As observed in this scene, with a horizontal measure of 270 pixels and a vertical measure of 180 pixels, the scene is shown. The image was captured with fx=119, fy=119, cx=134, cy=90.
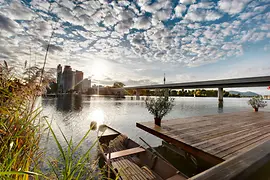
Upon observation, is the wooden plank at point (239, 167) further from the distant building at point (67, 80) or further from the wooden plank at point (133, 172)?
the wooden plank at point (133, 172)

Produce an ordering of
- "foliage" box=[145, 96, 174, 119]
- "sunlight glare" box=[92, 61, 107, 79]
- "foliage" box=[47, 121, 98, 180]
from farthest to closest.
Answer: "foliage" box=[145, 96, 174, 119] < "sunlight glare" box=[92, 61, 107, 79] < "foliage" box=[47, 121, 98, 180]

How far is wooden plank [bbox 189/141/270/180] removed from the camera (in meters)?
0.58

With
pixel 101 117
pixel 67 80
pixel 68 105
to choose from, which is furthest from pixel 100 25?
pixel 68 105

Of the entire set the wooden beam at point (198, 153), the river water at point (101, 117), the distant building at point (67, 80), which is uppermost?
the distant building at point (67, 80)

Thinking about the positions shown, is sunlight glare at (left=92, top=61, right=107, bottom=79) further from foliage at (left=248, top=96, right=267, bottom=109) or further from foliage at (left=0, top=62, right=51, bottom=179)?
foliage at (left=248, top=96, right=267, bottom=109)

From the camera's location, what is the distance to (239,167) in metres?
0.63

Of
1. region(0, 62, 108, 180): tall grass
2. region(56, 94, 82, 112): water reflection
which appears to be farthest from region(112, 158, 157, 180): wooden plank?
region(56, 94, 82, 112): water reflection

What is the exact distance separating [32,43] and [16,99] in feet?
3.28

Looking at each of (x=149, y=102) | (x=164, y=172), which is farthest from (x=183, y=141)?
(x=149, y=102)

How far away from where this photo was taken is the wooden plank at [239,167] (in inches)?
22.8

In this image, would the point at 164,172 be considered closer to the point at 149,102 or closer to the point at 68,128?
the point at 149,102

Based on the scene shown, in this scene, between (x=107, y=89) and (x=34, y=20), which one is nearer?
(x=34, y=20)

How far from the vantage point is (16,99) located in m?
1.42

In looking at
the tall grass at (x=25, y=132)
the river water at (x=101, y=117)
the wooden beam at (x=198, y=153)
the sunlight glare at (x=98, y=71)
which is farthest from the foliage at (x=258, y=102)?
the tall grass at (x=25, y=132)
